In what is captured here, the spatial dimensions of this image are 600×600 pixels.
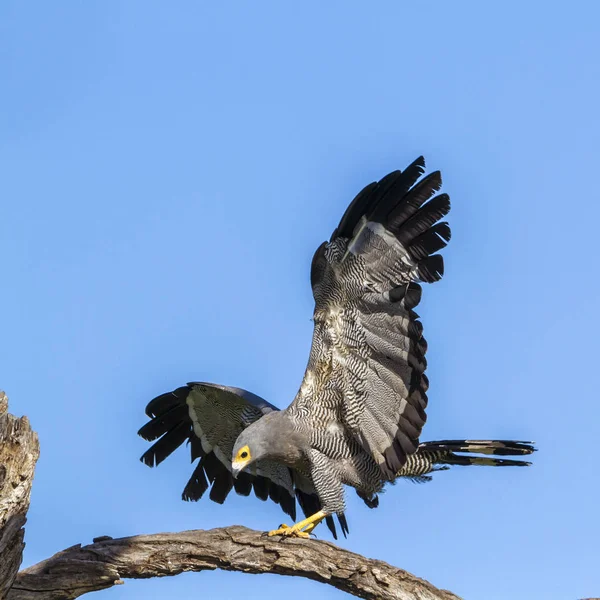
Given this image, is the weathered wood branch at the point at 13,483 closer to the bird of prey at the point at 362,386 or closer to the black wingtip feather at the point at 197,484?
the bird of prey at the point at 362,386

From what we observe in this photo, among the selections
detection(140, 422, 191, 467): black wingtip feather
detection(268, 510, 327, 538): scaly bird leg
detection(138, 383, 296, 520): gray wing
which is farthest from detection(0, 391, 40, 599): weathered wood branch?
detection(140, 422, 191, 467): black wingtip feather

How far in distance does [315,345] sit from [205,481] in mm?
2890

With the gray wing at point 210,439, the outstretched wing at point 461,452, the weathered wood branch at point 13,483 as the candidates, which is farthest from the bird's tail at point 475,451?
the weathered wood branch at point 13,483

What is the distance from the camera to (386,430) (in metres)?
9.76

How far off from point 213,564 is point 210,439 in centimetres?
308

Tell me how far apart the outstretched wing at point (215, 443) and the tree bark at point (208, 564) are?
7.82 ft

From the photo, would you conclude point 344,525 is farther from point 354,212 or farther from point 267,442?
point 354,212

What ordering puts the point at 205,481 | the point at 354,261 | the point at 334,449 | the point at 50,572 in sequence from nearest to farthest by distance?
the point at 50,572 < the point at 354,261 < the point at 334,449 < the point at 205,481

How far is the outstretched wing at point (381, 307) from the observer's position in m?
9.20

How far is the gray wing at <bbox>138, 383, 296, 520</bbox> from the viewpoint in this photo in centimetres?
1093

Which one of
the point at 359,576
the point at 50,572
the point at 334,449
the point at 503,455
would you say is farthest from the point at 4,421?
the point at 503,455

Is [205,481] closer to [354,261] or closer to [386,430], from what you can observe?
[386,430]

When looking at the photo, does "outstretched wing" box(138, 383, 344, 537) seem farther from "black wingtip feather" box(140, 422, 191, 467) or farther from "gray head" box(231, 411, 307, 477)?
"gray head" box(231, 411, 307, 477)

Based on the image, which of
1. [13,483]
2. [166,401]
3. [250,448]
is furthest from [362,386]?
[13,483]
